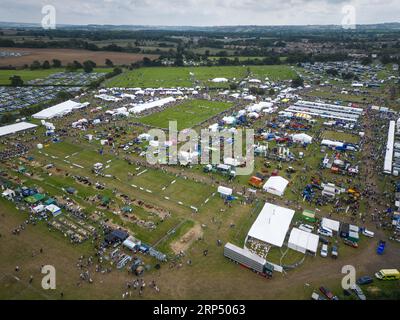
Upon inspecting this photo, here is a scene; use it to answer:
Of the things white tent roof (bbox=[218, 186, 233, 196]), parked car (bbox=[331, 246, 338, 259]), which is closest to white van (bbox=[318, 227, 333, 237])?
parked car (bbox=[331, 246, 338, 259])

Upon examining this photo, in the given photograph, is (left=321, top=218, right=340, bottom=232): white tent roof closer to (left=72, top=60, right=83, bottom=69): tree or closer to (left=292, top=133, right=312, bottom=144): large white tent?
(left=292, top=133, right=312, bottom=144): large white tent

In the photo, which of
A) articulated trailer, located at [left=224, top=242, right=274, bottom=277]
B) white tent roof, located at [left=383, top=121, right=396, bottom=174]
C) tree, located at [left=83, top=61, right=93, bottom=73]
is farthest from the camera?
tree, located at [left=83, top=61, right=93, bottom=73]

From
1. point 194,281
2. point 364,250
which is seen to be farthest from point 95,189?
point 364,250

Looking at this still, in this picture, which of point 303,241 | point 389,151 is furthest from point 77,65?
point 303,241

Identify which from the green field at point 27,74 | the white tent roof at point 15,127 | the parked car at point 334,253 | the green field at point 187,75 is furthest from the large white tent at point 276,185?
the green field at point 27,74

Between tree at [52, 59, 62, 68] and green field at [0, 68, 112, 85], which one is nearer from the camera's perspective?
green field at [0, 68, 112, 85]
